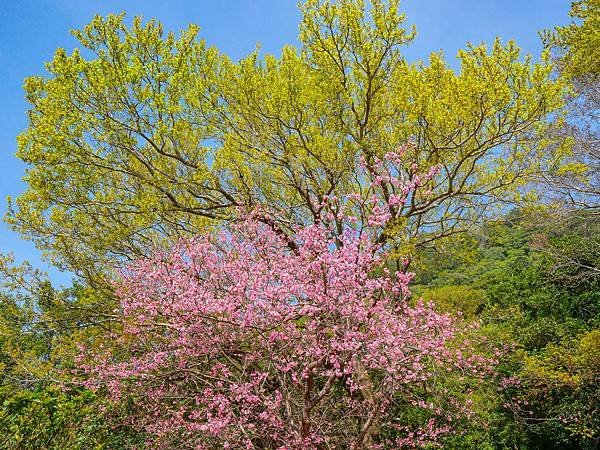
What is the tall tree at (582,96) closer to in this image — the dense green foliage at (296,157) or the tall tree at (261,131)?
the dense green foliage at (296,157)

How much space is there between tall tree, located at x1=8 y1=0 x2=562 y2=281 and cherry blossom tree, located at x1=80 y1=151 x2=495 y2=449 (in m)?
1.51

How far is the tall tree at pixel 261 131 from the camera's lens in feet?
23.6

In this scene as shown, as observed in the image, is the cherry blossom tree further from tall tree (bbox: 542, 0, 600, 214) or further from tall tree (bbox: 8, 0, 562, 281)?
tall tree (bbox: 542, 0, 600, 214)

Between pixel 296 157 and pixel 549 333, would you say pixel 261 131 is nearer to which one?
pixel 296 157

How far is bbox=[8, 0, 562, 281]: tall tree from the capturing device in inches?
283

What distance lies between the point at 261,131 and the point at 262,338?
454 cm

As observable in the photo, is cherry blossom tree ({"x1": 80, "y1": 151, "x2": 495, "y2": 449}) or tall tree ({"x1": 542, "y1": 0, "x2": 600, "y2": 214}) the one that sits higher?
tall tree ({"x1": 542, "y1": 0, "x2": 600, "y2": 214})

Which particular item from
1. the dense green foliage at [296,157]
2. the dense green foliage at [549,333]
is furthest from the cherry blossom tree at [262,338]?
the dense green foliage at [549,333]

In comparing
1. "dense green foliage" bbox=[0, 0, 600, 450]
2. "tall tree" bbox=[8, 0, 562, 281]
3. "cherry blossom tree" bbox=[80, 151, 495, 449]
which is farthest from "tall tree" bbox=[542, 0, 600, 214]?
"cherry blossom tree" bbox=[80, 151, 495, 449]

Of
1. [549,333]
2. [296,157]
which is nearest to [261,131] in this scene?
[296,157]

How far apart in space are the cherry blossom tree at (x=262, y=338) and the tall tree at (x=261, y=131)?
4.94 ft

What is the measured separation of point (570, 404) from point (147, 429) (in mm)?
7443

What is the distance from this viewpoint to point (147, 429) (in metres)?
5.96

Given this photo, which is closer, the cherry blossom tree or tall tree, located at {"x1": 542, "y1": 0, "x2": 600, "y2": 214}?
the cherry blossom tree
